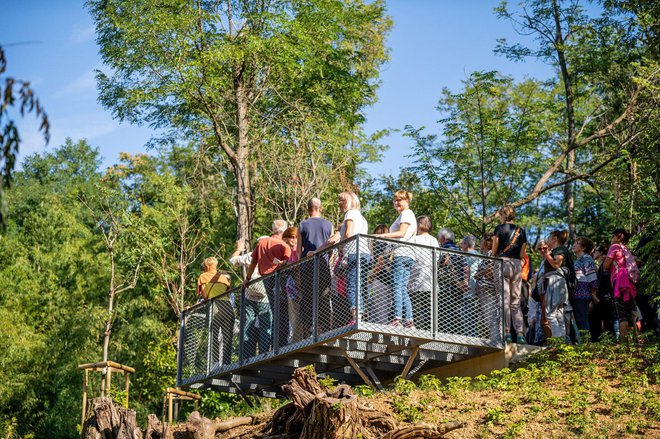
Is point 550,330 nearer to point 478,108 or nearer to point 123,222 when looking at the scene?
point 478,108

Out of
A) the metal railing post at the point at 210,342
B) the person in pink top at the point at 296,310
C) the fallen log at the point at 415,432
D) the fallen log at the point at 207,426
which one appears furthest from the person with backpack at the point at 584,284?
the metal railing post at the point at 210,342

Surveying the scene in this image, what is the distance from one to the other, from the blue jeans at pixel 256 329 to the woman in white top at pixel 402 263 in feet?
8.08

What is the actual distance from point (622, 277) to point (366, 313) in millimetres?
4057

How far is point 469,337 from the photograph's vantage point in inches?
560

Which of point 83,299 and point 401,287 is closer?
point 401,287

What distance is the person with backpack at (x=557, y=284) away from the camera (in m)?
15.0

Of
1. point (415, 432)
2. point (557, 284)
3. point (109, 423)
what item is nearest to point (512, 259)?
point (557, 284)

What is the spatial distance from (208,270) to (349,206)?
4139mm

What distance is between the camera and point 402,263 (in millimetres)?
13664

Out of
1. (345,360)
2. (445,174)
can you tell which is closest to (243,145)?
(445,174)

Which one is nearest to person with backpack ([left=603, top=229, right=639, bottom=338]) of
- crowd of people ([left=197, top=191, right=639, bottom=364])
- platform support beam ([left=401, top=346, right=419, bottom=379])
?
crowd of people ([left=197, top=191, right=639, bottom=364])

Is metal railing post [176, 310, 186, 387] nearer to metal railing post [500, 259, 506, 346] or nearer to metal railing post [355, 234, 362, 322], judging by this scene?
metal railing post [355, 234, 362, 322]

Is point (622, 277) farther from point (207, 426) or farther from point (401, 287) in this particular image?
point (207, 426)

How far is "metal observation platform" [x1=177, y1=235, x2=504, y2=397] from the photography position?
44.3ft
